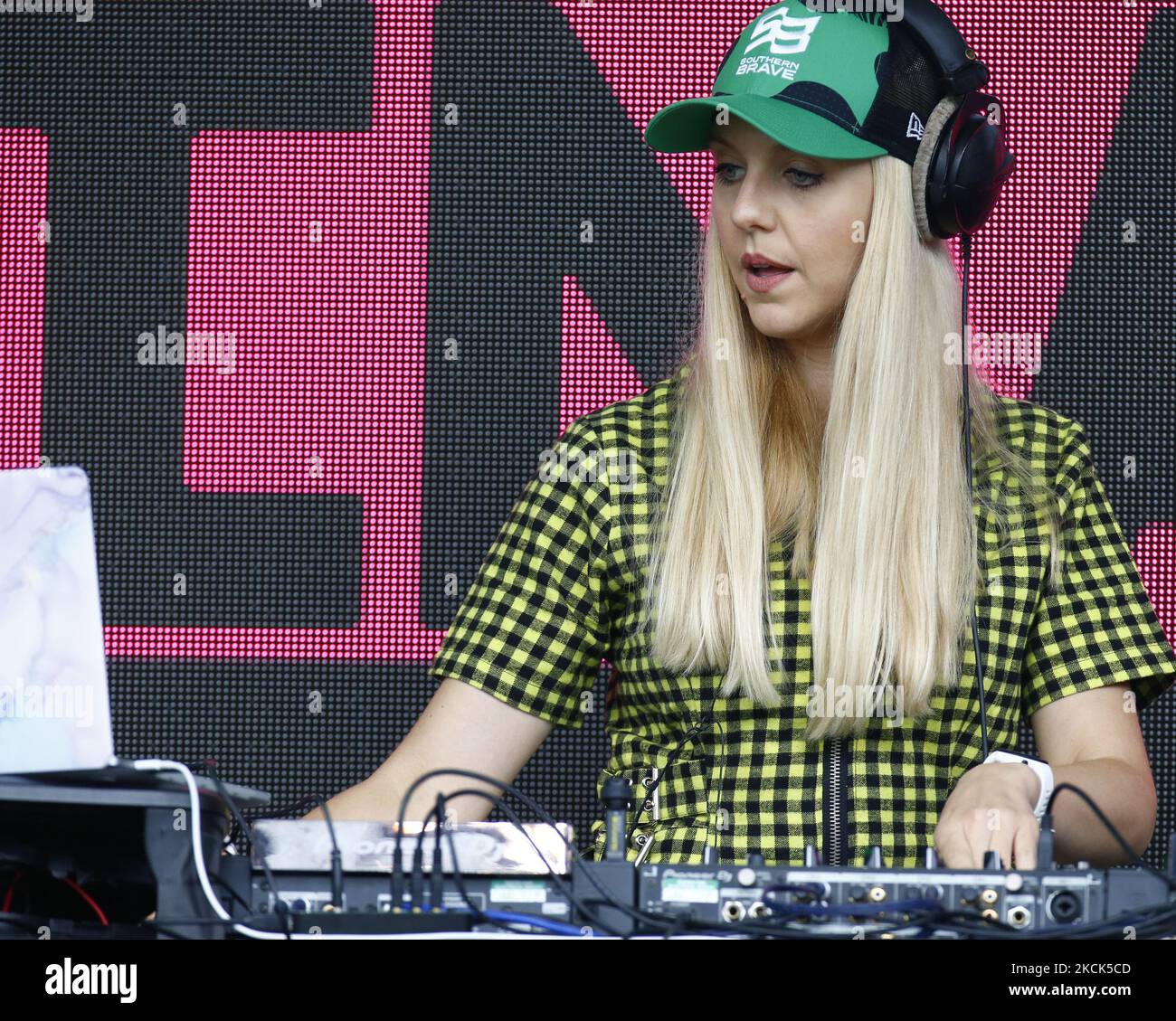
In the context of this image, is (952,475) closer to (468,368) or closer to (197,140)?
(468,368)

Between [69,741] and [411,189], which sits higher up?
[411,189]

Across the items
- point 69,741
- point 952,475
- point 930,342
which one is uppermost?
point 930,342

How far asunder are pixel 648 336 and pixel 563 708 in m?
0.89

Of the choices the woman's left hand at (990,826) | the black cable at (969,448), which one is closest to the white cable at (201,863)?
the woman's left hand at (990,826)

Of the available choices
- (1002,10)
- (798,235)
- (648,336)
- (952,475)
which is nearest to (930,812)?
(952,475)

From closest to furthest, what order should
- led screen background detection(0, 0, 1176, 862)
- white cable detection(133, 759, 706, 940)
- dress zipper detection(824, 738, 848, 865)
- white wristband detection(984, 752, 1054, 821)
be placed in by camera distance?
1. white cable detection(133, 759, 706, 940)
2. white wristband detection(984, 752, 1054, 821)
3. dress zipper detection(824, 738, 848, 865)
4. led screen background detection(0, 0, 1176, 862)

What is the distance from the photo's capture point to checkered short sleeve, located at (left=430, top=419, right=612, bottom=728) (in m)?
1.57

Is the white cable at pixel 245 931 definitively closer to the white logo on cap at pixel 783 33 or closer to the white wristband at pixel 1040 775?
the white wristband at pixel 1040 775

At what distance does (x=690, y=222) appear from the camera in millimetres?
2357

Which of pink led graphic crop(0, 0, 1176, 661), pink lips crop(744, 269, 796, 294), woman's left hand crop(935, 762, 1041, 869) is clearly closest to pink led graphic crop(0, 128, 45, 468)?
pink led graphic crop(0, 0, 1176, 661)

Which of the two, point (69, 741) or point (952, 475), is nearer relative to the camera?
point (69, 741)

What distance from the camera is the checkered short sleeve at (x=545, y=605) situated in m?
1.57

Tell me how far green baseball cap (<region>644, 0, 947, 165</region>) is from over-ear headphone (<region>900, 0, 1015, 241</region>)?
0.01 metres

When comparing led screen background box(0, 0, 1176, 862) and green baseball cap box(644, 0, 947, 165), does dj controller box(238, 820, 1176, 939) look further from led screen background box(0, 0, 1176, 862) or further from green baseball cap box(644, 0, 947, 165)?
led screen background box(0, 0, 1176, 862)
